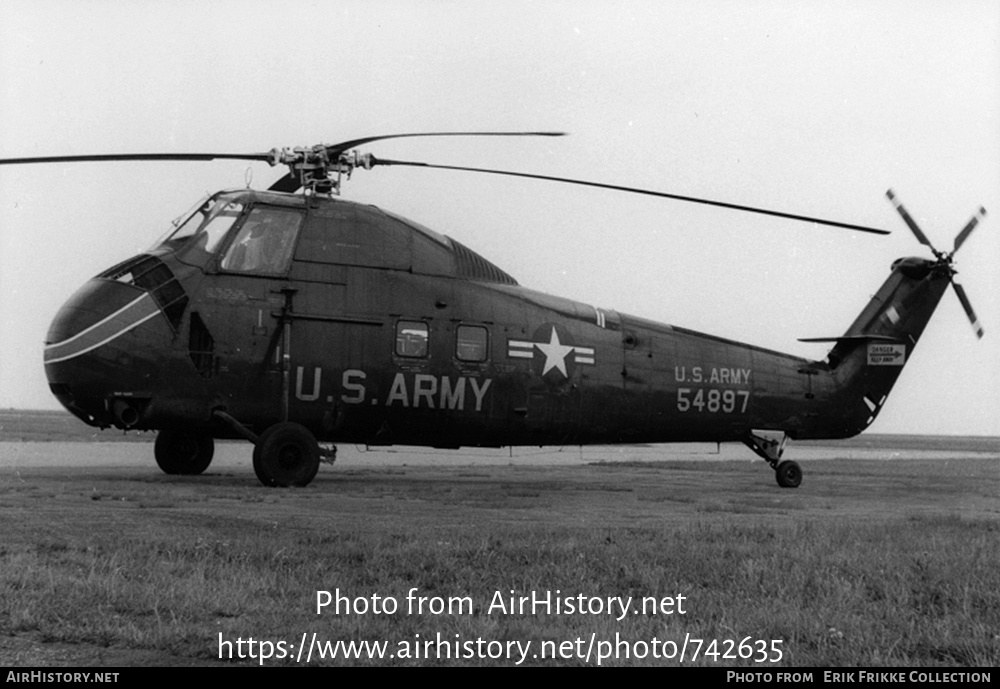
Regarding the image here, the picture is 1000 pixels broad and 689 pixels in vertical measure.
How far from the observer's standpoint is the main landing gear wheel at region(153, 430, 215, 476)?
17.0m

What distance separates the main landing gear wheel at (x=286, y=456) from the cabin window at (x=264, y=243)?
241 centimetres

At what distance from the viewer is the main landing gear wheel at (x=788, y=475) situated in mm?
18922

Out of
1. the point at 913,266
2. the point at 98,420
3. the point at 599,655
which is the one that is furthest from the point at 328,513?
the point at 913,266

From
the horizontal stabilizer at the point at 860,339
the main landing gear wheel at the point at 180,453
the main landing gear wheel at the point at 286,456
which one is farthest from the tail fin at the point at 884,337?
the main landing gear wheel at the point at 180,453

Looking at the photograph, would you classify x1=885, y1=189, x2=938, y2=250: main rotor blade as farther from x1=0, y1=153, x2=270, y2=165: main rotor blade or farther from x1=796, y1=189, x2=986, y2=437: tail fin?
x1=0, y1=153, x2=270, y2=165: main rotor blade

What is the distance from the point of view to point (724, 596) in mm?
7812

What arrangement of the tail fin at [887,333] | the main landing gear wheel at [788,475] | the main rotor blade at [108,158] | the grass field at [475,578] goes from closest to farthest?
the grass field at [475,578]
the main rotor blade at [108,158]
the main landing gear wheel at [788,475]
the tail fin at [887,333]

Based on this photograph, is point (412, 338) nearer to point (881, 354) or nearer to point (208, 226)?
point (208, 226)

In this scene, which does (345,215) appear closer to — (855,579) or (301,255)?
(301,255)

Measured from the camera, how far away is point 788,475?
1895 centimetres

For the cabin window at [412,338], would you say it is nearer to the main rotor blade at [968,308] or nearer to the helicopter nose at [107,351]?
the helicopter nose at [107,351]

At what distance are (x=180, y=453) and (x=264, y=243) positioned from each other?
3.95 metres

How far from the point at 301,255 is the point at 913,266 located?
40.3ft

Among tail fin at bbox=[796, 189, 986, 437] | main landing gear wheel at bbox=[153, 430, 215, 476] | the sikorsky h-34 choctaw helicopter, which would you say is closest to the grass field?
the sikorsky h-34 choctaw helicopter
